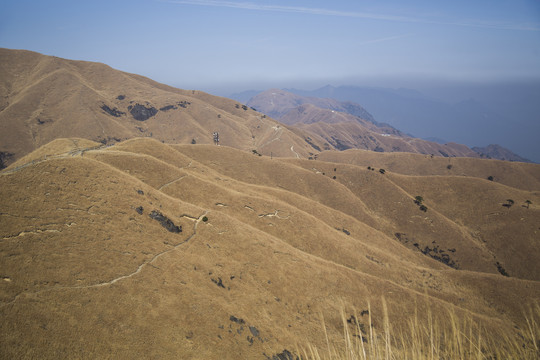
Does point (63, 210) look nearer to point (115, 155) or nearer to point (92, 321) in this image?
point (92, 321)

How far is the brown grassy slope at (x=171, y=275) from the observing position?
20.9 meters

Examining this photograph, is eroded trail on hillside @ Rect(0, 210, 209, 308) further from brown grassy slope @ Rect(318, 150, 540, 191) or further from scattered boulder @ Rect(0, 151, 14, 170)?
scattered boulder @ Rect(0, 151, 14, 170)

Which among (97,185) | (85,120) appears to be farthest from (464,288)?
(85,120)

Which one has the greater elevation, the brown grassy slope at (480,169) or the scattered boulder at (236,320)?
the brown grassy slope at (480,169)

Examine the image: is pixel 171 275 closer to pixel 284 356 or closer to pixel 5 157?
pixel 284 356

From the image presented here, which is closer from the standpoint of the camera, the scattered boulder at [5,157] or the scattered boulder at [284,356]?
the scattered boulder at [284,356]

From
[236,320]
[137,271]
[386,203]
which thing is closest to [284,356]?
[236,320]

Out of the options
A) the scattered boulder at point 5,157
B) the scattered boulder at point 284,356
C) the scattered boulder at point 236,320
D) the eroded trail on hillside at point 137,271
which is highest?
the eroded trail on hillside at point 137,271

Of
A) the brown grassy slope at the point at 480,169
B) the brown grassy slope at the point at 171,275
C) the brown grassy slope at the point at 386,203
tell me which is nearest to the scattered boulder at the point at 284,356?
the brown grassy slope at the point at 171,275

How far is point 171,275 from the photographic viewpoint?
29.8 metres

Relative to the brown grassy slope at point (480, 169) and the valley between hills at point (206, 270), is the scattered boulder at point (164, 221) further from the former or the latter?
the brown grassy slope at point (480, 169)

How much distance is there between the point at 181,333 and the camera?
2409 cm

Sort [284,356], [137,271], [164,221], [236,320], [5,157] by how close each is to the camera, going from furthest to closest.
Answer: [5,157] < [164,221] < [236,320] < [137,271] < [284,356]

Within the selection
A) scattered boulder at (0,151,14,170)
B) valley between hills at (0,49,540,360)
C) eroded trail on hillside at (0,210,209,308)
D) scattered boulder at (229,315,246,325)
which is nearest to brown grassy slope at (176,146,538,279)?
valley between hills at (0,49,540,360)
